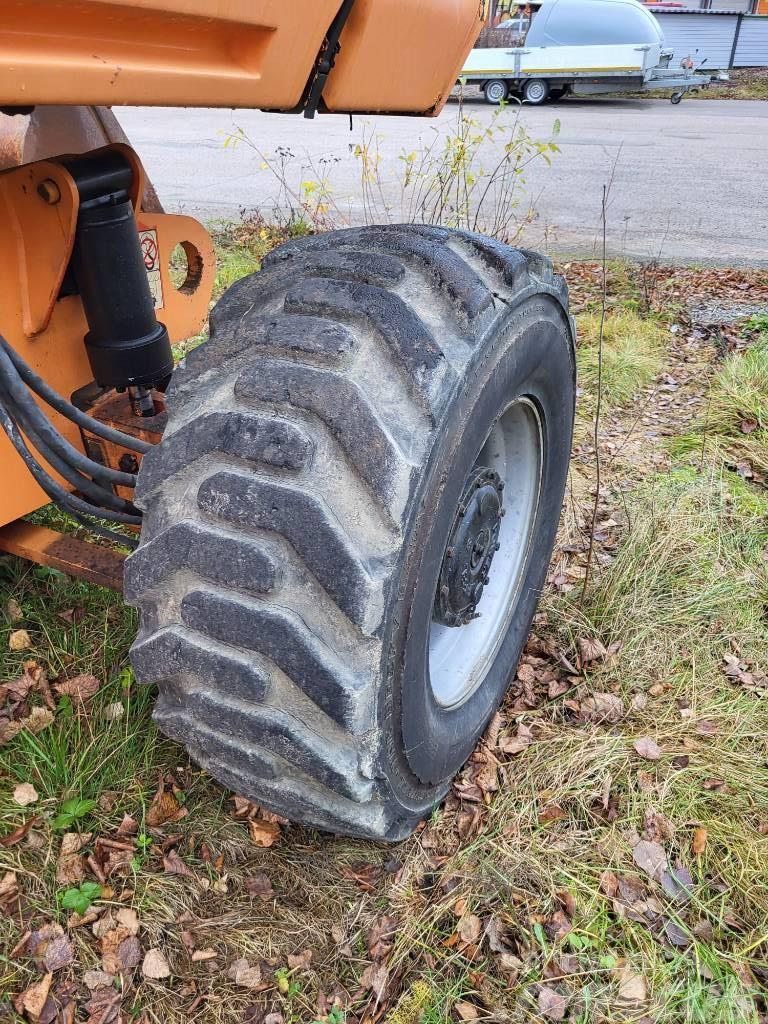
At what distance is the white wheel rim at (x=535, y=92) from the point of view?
1714 cm

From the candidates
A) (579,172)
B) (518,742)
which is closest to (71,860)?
(518,742)

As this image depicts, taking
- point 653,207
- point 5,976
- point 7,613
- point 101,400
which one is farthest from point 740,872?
point 653,207

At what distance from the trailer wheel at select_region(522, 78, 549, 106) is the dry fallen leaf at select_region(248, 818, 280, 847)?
1821cm

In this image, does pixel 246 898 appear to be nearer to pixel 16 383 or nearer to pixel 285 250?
pixel 16 383

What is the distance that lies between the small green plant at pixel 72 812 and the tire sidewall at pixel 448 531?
3.03 ft

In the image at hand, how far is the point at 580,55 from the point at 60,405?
721 inches

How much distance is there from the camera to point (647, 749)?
2316 mm

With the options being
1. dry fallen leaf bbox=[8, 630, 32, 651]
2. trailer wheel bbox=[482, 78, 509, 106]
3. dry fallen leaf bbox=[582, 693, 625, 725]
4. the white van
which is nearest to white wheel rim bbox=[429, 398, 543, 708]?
dry fallen leaf bbox=[582, 693, 625, 725]

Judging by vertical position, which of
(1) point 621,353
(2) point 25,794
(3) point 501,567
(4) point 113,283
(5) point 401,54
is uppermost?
(5) point 401,54

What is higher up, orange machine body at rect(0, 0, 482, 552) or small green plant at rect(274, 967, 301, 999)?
orange machine body at rect(0, 0, 482, 552)

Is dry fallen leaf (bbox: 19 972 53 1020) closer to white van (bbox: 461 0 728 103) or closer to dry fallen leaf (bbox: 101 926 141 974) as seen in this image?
dry fallen leaf (bbox: 101 926 141 974)

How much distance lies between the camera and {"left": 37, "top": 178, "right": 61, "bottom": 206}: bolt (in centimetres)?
169

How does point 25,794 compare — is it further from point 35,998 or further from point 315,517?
point 315,517

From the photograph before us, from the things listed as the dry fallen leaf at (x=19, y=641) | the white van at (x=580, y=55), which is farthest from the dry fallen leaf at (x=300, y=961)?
the white van at (x=580, y=55)
